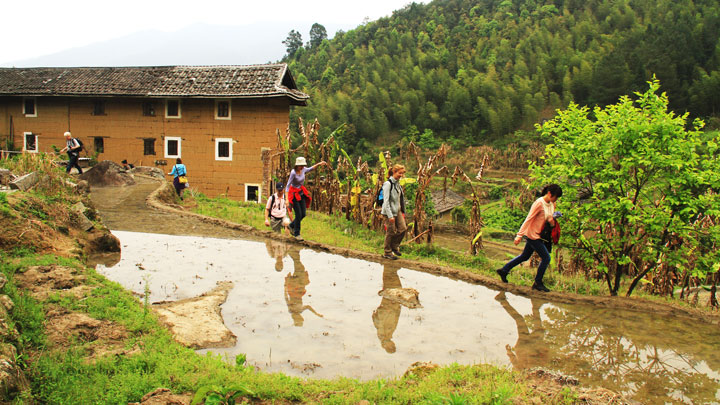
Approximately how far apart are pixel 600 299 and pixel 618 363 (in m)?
2.53

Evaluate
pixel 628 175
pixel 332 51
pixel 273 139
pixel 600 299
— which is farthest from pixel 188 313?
pixel 332 51

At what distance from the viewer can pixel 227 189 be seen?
84.8 ft

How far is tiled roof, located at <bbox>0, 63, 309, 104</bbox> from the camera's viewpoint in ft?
82.8

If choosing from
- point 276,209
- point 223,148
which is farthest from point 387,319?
point 223,148

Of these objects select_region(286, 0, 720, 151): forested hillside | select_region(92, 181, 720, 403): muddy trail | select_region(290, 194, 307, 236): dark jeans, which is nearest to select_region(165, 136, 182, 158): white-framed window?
select_region(92, 181, 720, 403): muddy trail

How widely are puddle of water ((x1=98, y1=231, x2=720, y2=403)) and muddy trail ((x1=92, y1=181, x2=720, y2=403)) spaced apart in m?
0.02

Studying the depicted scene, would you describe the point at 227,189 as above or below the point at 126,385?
below

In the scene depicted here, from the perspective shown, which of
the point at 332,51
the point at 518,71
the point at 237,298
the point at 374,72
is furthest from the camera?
the point at 332,51

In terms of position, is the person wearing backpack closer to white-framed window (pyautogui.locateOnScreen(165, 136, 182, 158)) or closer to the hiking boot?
white-framed window (pyautogui.locateOnScreen(165, 136, 182, 158))

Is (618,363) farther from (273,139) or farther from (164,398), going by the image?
(273,139)

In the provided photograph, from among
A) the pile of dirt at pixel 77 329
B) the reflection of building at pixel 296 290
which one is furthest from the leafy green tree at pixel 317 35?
the pile of dirt at pixel 77 329

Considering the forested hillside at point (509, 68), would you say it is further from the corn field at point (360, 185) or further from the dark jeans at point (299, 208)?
the dark jeans at point (299, 208)

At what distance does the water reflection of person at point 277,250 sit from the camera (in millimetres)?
9329

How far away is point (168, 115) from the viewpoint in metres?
26.8
